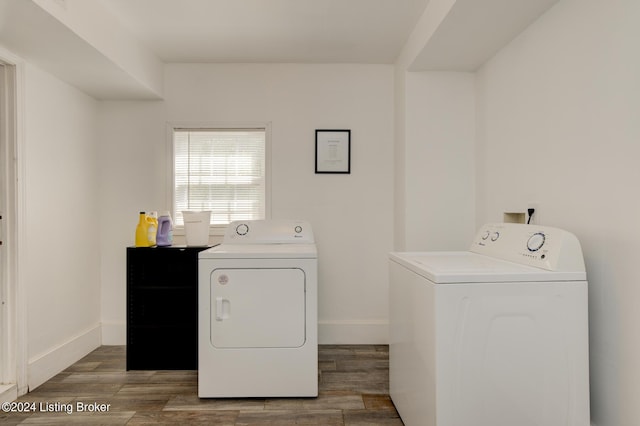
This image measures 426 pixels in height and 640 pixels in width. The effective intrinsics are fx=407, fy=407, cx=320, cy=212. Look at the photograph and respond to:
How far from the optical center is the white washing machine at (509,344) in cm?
155

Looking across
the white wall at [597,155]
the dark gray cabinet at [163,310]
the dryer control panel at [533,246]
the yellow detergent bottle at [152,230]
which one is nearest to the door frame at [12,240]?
the dark gray cabinet at [163,310]

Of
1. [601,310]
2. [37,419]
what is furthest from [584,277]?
[37,419]

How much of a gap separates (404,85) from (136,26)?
1892 millimetres

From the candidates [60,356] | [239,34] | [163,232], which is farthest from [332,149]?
[60,356]

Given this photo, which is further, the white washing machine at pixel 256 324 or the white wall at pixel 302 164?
the white wall at pixel 302 164

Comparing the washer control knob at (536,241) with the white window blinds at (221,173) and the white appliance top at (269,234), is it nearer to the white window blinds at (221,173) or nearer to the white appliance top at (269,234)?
the white appliance top at (269,234)

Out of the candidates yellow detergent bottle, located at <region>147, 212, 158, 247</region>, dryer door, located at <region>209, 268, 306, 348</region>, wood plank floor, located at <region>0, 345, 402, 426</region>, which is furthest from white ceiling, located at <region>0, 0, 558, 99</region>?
wood plank floor, located at <region>0, 345, 402, 426</region>

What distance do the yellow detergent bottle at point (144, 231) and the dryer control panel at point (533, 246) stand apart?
2.18m

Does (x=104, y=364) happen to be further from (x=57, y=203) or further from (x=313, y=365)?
(x=313, y=365)

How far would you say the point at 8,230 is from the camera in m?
2.41

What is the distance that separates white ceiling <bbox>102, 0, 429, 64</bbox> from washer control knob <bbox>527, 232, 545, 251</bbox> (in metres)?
1.51

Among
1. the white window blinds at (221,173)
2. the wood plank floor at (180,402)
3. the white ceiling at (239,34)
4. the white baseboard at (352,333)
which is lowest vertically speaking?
the wood plank floor at (180,402)

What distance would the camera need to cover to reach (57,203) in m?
2.81

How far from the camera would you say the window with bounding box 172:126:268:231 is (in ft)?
11.2
